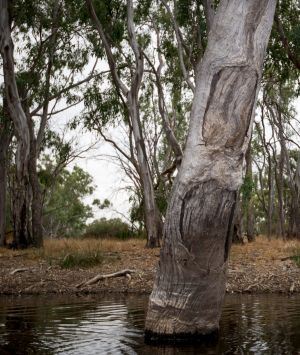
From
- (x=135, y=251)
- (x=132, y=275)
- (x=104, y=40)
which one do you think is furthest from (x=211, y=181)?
(x=104, y=40)

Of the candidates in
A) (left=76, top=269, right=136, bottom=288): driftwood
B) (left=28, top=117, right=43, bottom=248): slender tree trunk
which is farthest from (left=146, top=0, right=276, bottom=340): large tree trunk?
(left=28, top=117, right=43, bottom=248): slender tree trunk

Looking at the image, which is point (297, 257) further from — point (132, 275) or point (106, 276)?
point (106, 276)

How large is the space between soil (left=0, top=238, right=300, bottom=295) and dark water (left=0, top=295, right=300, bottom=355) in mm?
1542

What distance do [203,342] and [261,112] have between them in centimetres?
2128

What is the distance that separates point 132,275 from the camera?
10.8 meters

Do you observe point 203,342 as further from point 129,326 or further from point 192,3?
point 192,3

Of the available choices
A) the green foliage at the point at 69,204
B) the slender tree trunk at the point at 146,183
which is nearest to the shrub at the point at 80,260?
the slender tree trunk at the point at 146,183

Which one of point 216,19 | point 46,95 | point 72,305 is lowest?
point 72,305

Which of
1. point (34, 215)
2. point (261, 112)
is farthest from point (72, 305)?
point (261, 112)

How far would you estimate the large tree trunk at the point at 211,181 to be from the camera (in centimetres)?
433

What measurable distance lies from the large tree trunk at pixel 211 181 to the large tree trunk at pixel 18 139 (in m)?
11.5

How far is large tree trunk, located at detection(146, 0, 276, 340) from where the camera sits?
4.33 m

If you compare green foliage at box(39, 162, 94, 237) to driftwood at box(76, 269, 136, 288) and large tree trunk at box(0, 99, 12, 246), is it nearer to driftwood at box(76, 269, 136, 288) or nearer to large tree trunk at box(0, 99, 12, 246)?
large tree trunk at box(0, 99, 12, 246)

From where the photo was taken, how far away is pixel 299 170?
60.1 ft
